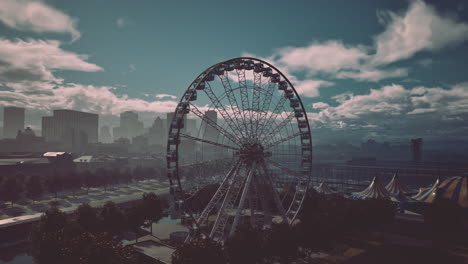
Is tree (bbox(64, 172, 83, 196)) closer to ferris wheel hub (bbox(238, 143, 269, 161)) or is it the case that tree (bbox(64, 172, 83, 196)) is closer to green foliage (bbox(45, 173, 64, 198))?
green foliage (bbox(45, 173, 64, 198))

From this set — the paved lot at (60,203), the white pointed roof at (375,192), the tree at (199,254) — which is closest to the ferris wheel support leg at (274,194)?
the tree at (199,254)

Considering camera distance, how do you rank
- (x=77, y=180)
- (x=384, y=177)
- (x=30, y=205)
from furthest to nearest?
(x=384, y=177) < (x=77, y=180) < (x=30, y=205)

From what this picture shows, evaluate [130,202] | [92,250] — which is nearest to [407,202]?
[92,250]

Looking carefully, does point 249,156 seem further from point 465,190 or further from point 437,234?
point 465,190

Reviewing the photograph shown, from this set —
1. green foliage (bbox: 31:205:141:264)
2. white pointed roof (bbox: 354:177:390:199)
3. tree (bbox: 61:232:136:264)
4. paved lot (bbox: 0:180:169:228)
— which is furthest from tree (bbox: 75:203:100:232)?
white pointed roof (bbox: 354:177:390:199)

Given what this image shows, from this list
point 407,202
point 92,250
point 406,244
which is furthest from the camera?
point 407,202

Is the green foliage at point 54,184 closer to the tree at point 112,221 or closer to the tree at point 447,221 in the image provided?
the tree at point 112,221
